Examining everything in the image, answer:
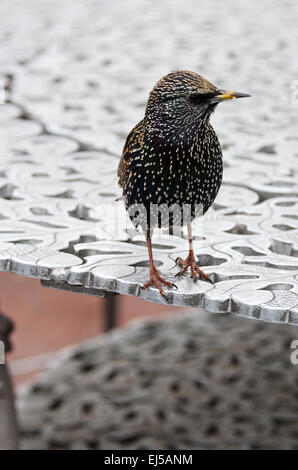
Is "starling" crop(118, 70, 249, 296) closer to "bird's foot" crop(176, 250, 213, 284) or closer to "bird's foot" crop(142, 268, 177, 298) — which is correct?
"bird's foot" crop(142, 268, 177, 298)

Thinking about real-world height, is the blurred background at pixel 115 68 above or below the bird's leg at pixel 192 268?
above

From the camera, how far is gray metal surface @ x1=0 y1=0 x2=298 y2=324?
9.02ft

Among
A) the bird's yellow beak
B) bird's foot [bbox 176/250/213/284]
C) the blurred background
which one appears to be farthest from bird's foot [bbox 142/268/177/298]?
the blurred background

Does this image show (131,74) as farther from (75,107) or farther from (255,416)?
(255,416)

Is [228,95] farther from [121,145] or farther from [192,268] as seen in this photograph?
[121,145]

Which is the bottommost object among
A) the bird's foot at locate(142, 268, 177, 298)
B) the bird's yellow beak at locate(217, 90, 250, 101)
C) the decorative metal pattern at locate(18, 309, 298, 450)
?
the decorative metal pattern at locate(18, 309, 298, 450)

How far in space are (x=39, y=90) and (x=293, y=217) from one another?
2.60 metres

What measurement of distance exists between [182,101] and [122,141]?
1.95m

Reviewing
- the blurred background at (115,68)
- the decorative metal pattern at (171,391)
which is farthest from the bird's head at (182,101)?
the decorative metal pattern at (171,391)

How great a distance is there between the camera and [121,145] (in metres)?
4.39

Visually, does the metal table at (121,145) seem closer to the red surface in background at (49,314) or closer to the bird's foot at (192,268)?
the bird's foot at (192,268)

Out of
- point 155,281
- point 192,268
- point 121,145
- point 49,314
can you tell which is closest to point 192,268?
point 192,268

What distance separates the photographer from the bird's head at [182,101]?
2482 millimetres

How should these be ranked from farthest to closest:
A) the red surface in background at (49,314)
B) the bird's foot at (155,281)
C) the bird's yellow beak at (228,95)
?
the red surface in background at (49,314)
the bird's foot at (155,281)
the bird's yellow beak at (228,95)
